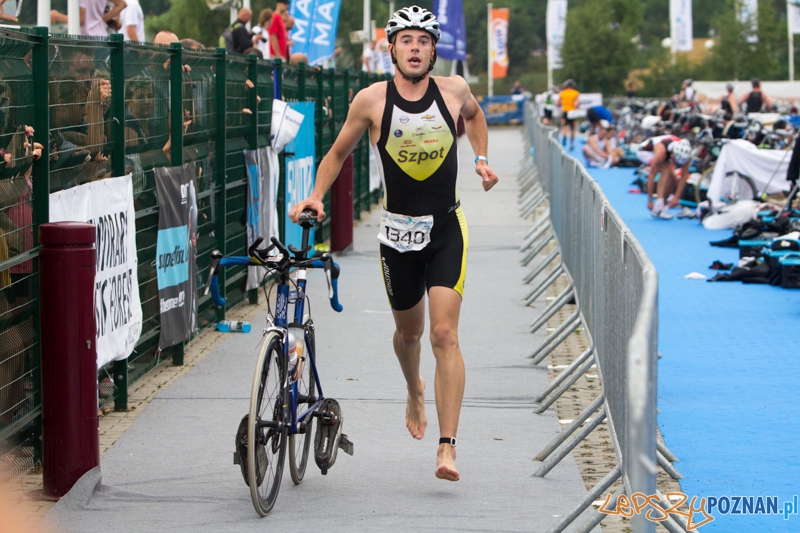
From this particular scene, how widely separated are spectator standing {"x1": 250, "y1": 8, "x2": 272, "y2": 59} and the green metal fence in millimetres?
3973

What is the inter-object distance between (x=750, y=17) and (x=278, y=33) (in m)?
54.8

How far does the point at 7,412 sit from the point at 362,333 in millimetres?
4745

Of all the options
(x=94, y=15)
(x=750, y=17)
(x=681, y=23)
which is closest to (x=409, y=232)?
(x=94, y=15)

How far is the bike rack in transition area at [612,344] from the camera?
3.13 m

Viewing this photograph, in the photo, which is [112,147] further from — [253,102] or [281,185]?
[281,185]

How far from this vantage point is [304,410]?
585cm

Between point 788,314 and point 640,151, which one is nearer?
point 788,314

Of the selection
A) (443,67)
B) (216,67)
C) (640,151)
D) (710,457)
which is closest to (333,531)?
(710,457)

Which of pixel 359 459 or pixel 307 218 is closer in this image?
pixel 307 218

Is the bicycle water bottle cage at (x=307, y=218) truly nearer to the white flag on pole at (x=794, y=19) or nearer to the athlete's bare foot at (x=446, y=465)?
the athlete's bare foot at (x=446, y=465)

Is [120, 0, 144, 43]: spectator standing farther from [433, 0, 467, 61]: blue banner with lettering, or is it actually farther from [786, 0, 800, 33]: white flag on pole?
[786, 0, 800, 33]: white flag on pole

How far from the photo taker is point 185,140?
9.11 m

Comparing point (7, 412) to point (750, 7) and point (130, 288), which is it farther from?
point (750, 7)

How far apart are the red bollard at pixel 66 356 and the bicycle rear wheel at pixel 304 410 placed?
956mm
